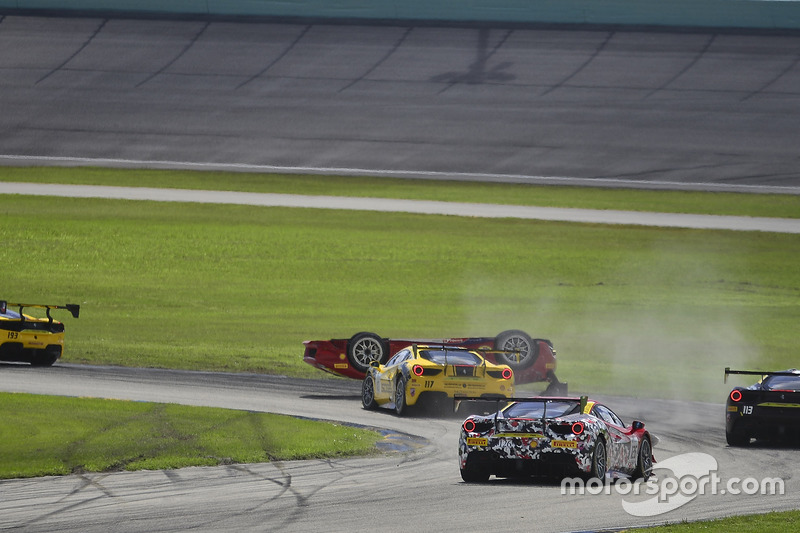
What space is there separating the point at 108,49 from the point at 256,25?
8.44 meters

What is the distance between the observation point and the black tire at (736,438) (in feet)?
57.1

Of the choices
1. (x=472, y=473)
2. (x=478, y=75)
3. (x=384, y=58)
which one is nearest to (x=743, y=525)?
(x=472, y=473)

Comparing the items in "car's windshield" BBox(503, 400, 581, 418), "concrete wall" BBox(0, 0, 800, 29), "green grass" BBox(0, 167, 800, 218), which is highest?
"concrete wall" BBox(0, 0, 800, 29)

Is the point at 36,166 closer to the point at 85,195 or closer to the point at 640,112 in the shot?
the point at 85,195

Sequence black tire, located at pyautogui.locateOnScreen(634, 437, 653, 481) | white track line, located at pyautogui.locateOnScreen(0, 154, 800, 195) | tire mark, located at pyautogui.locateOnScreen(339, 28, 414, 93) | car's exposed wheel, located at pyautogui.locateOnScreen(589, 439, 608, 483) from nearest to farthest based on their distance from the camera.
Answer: car's exposed wheel, located at pyautogui.locateOnScreen(589, 439, 608, 483), black tire, located at pyautogui.locateOnScreen(634, 437, 653, 481), white track line, located at pyautogui.locateOnScreen(0, 154, 800, 195), tire mark, located at pyautogui.locateOnScreen(339, 28, 414, 93)

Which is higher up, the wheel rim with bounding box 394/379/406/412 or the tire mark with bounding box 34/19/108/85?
the tire mark with bounding box 34/19/108/85

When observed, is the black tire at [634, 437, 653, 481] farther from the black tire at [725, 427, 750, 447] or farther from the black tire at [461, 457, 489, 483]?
the black tire at [725, 427, 750, 447]

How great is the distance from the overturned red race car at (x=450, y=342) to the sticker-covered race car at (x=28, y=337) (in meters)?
5.80

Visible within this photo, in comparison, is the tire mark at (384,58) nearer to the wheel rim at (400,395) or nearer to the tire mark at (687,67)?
the tire mark at (687,67)

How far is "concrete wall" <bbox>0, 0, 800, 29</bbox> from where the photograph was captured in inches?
2667

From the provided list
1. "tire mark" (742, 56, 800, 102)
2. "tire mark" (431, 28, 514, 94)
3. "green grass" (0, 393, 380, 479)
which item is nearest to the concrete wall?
"tire mark" (431, 28, 514, 94)

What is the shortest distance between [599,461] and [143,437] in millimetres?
6422

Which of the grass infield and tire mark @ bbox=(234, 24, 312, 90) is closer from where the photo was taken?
the grass infield

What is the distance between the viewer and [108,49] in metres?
66.6
